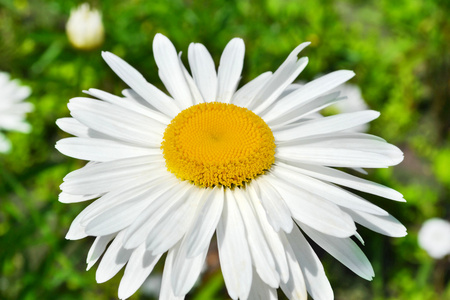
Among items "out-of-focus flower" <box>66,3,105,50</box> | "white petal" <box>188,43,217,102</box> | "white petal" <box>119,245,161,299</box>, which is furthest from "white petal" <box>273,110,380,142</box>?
"out-of-focus flower" <box>66,3,105,50</box>

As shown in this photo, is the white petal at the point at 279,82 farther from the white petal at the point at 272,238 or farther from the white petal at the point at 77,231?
the white petal at the point at 77,231

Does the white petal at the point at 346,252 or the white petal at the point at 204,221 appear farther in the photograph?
the white petal at the point at 346,252

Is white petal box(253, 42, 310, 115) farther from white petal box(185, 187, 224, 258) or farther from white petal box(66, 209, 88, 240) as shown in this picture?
white petal box(66, 209, 88, 240)

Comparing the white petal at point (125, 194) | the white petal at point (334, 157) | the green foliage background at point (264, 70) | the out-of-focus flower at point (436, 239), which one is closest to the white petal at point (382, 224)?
the white petal at point (334, 157)

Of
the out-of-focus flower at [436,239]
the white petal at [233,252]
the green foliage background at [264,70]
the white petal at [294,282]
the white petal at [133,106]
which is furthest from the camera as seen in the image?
the green foliage background at [264,70]

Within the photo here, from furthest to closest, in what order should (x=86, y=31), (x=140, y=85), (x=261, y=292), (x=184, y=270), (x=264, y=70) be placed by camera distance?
1. (x=264, y=70)
2. (x=86, y=31)
3. (x=140, y=85)
4. (x=261, y=292)
5. (x=184, y=270)

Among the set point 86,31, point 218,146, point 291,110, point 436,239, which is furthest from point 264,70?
point 218,146

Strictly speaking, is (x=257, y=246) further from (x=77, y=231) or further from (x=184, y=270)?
(x=77, y=231)
